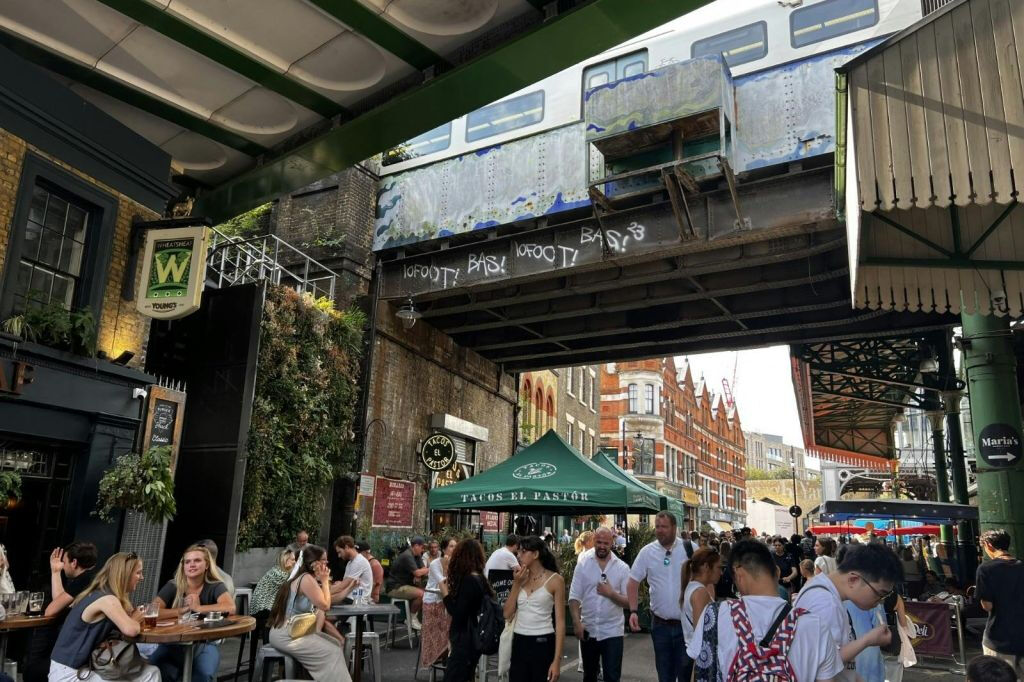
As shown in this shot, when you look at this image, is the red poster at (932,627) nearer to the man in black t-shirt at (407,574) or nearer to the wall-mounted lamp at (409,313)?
the man in black t-shirt at (407,574)

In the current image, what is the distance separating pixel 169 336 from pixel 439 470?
28.2 ft

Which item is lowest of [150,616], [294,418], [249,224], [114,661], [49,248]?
[114,661]

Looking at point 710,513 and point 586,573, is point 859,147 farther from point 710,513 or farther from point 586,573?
point 710,513

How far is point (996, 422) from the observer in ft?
32.0

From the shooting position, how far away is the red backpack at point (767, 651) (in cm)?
299

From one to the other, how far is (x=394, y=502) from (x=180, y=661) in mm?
12207

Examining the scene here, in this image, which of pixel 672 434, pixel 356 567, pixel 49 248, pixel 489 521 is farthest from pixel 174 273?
pixel 672 434

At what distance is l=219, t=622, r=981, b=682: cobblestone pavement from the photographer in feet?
29.5

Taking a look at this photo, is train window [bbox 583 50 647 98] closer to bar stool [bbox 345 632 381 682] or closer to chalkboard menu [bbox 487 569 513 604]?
chalkboard menu [bbox 487 569 513 604]

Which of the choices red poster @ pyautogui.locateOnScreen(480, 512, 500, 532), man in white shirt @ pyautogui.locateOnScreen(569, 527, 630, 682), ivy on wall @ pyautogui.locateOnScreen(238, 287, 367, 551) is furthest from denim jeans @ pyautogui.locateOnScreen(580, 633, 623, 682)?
red poster @ pyautogui.locateOnScreen(480, 512, 500, 532)

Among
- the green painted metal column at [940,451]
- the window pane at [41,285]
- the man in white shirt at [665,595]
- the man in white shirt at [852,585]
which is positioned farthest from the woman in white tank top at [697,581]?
the green painted metal column at [940,451]

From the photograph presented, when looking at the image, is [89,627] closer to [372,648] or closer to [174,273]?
[372,648]

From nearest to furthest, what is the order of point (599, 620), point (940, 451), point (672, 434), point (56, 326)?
point (599, 620)
point (56, 326)
point (940, 451)
point (672, 434)

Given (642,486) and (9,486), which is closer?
(9,486)
